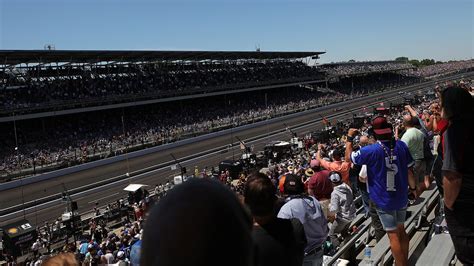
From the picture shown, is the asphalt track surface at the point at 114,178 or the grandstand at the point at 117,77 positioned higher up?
the grandstand at the point at 117,77

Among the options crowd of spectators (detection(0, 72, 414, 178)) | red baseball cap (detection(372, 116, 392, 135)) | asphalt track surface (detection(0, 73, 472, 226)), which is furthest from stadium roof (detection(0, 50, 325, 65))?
red baseball cap (detection(372, 116, 392, 135))

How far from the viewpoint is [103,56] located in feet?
159

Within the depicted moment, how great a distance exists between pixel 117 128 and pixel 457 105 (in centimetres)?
4708

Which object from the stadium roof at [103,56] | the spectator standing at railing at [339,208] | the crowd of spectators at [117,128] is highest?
the stadium roof at [103,56]

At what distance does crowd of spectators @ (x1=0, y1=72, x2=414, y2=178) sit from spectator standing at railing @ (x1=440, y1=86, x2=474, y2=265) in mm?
30730

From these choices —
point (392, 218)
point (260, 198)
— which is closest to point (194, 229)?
point (260, 198)

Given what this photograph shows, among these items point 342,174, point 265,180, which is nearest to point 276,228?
point 265,180

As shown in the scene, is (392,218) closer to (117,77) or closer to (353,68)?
(117,77)

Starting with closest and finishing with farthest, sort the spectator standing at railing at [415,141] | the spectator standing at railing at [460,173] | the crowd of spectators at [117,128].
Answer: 1. the spectator standing at railing at [460,173]
2. the spectator standing at railing at [415,141]
3. the crowd of spectators at [117,128]

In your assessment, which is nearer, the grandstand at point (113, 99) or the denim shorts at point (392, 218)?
the denim shorts at point (392, 218)

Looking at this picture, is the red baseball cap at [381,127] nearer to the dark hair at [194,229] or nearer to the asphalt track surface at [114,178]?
the dark hair at [194,229]

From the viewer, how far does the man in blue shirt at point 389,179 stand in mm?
4609

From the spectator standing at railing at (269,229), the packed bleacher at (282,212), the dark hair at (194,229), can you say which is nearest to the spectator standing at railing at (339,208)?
the packed bleacher at (282,212)

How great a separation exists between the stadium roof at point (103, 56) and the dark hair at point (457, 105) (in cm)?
4134
